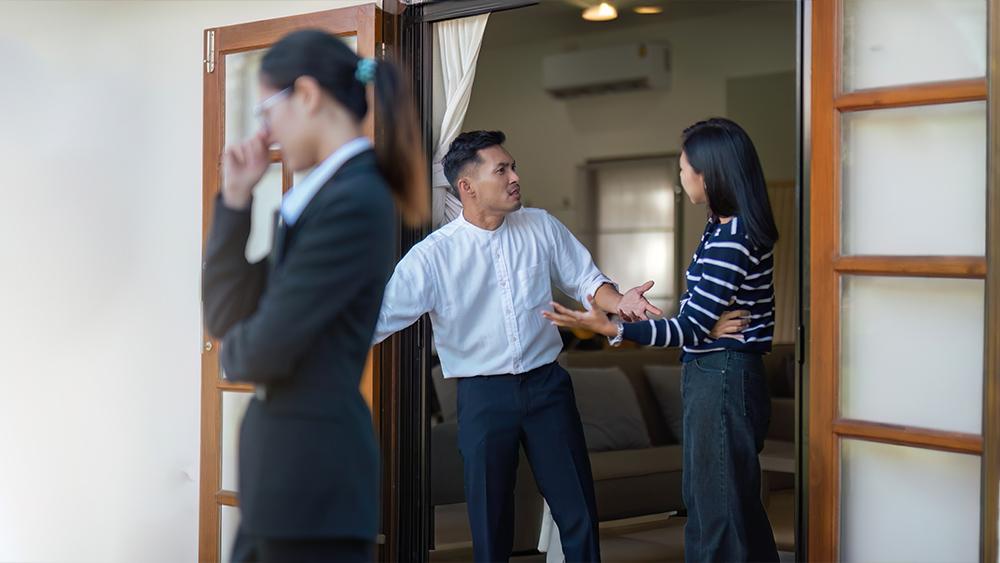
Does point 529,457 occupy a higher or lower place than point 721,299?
lower

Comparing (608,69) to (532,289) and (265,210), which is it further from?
(532,289)

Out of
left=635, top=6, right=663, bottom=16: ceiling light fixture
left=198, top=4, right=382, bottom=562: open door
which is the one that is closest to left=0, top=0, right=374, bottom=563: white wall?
left=198, top=4, right=382, bottom=562: open door

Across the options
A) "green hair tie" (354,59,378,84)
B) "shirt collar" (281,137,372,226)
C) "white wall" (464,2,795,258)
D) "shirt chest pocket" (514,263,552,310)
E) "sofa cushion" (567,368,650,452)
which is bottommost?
"sofa cushion" (567,368,650,452)

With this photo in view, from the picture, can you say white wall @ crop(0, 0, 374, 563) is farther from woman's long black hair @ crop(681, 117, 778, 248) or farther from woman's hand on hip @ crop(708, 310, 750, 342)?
woman's hand on hip @ crop(708, 310, 750, 342)

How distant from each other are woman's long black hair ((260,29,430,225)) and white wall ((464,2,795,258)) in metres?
5.84

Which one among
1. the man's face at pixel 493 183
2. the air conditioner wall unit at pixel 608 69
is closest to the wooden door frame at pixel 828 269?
the man's face at pixel 493 183

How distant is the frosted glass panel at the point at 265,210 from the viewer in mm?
4141

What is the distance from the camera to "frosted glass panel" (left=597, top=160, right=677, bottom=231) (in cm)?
888

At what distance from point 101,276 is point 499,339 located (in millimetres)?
2124

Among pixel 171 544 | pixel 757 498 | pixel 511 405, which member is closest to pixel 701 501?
pixel 757 498

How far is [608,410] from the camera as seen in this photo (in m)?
5.73

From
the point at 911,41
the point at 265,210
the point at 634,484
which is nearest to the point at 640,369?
the point at 634,484

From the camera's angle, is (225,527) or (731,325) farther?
(225,527)

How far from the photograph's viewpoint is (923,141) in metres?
3.11
